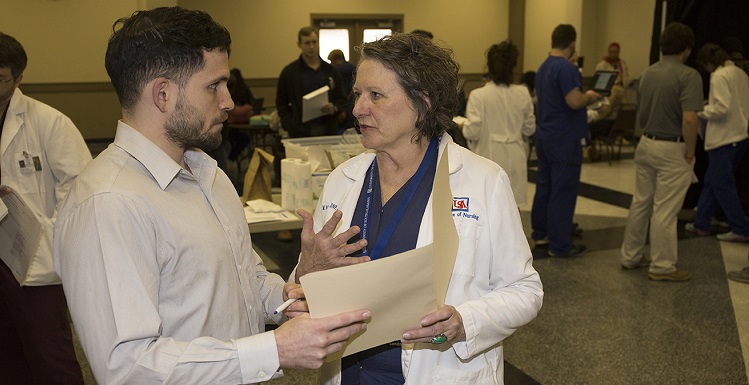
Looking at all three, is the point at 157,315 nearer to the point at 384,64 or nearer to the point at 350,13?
the point at 384,64

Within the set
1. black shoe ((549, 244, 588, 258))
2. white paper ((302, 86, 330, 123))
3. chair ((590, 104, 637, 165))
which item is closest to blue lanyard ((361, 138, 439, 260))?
black shoe ((549, 244, 588, 258))

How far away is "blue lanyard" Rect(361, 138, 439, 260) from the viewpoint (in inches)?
65.1

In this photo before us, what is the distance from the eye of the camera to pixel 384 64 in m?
1.74

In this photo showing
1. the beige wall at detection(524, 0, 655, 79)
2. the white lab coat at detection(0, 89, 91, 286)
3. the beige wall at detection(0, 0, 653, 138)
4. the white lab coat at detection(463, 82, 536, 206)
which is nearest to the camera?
the white lab coat at detection(0, 89, 91, 286)

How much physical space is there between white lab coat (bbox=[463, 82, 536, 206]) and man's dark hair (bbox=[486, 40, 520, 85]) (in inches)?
2.4

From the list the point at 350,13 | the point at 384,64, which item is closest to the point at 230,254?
the point at 384,64

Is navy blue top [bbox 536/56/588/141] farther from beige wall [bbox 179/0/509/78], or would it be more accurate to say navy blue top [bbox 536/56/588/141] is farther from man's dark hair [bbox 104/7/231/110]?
beige wall [bbox 179/0/509/78]

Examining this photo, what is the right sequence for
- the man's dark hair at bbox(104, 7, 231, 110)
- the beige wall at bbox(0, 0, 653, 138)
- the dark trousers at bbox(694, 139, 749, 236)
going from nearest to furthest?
the man's dark hair at bbox(104, 7, 231, 110), the dark trousers at bbox(694, 139, 749, 236), the beige wall at bbox(0, 0, 653, 138)

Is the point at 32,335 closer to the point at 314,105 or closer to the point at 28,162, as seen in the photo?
the point at 28,162

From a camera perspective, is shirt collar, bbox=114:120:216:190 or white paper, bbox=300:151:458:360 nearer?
white paper, bbox=300:151:458:360

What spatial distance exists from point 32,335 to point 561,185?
3.84 metres

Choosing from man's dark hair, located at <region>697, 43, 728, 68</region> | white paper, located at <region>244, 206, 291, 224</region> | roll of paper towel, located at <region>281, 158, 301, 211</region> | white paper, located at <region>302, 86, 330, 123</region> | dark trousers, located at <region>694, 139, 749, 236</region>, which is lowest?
dark trousers, located at <region>694, 139, 749, 236</region>

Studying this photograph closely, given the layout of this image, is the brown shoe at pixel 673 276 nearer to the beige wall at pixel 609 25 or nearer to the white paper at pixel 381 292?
the white paper at pixel 381 292

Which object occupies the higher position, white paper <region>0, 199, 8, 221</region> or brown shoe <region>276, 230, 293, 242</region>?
white paper <region>0, 199, 8, 221</region>
